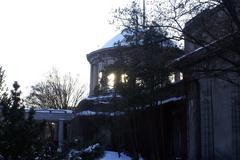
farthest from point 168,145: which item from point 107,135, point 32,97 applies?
point 32,97

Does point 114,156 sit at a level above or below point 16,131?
below

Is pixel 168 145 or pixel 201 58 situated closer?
pixel 201 58

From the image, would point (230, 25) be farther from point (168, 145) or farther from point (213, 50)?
point (168, 145)

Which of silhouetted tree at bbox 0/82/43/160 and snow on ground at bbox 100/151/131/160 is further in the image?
snow on ground at bbox 100/151/131/160

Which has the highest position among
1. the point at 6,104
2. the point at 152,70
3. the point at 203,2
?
the point at 203,2

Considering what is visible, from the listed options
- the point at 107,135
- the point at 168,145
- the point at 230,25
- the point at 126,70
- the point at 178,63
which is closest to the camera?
the point at 230,25

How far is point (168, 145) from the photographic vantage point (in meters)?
34.0

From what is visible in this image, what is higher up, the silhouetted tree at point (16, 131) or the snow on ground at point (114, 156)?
the silhouetted tree at point (16, 131)

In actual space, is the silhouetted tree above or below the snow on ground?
above

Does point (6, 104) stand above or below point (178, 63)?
below

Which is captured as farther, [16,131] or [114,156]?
[114,156]

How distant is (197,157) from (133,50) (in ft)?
34.4

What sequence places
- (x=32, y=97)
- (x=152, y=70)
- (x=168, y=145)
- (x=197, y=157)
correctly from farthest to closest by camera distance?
1. (x=32, y=97)
2. (x=168, y=145)
3. (x=197, y=157)
4. (x=152, y=70)

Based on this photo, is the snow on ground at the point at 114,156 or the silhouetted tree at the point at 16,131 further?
the snow on ground at the point at 114,156
